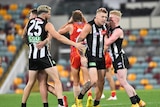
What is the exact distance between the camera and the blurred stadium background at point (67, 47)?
25.0 meters

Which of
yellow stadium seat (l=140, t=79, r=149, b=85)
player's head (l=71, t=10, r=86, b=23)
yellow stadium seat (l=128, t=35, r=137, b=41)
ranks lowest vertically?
yellow stadium seat (l=140, t=79, r=149, b=85)

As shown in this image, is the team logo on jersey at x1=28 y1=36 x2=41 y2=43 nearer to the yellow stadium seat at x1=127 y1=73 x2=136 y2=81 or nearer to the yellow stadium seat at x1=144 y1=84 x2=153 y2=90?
the yellow stadium seat at x1=144 y1=84 x2=153 y2=90

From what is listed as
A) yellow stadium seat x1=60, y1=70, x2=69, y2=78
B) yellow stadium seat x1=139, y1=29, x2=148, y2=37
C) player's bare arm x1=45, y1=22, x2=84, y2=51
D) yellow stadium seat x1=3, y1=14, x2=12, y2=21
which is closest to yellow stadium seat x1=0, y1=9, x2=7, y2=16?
yellow stadium seat x1=3, y1=14, x2=12, y2=21

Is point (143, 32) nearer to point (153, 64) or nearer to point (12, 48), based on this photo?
point (153, 64)

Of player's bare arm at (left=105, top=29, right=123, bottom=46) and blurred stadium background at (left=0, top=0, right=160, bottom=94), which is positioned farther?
blurred stadium background at (left=0, top=0, right=160, bottom=94)

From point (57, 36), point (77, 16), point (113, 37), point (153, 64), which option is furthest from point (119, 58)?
point (153, 64)

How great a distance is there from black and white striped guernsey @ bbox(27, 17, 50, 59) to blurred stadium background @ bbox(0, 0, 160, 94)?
12585 mm

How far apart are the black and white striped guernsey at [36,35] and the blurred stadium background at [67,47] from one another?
12585 millimetres

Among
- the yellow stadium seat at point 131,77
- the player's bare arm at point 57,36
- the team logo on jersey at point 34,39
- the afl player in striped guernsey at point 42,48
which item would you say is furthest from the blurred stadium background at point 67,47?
the player's bare arm at point 57,36

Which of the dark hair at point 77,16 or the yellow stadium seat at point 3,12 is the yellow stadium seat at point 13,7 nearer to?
the yellow stadium seat at point 3,12

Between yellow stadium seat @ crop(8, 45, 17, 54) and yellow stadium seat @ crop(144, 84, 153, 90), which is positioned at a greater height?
yellow stadium seat @ crop(8, 45, 17, 54)

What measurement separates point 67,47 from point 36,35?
14979mm

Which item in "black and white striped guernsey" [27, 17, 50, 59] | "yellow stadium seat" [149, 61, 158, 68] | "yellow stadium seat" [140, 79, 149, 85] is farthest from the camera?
"yellow stadium seat" [149, 61, 158, 68]

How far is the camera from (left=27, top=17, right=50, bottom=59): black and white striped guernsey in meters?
10.9
